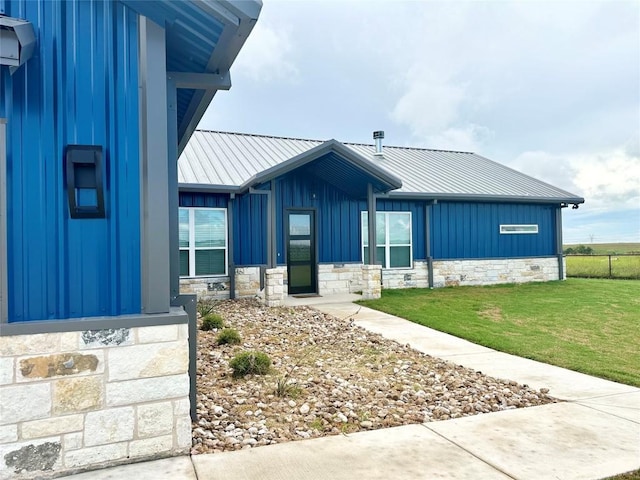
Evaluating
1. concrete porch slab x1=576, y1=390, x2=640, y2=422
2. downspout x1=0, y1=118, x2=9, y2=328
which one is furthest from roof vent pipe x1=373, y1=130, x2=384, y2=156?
downspout x1=0, y1=118, x2=9, y2=328

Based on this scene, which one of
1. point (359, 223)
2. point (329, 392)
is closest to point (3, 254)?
point (329, 392)

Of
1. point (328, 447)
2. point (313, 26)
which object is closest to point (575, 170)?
point (313, 26)

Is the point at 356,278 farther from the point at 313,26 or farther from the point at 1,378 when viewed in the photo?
the point at 1,378

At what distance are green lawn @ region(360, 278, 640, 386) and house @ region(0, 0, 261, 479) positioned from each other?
15.8 ft

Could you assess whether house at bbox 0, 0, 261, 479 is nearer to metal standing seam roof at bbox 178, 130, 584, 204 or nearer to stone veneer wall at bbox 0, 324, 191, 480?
stone veneer wall at bbox 0, 324, 191, 480

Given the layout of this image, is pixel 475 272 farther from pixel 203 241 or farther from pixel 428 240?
pixel 203 241

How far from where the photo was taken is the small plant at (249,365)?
15.1 feet

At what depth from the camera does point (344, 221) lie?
450 inches

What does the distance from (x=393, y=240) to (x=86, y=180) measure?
10097 millimetres

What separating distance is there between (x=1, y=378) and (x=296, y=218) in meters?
8.57

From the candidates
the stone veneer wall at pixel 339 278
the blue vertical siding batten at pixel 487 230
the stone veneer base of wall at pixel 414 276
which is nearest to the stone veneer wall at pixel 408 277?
the stone veneer base of wall at pixel 414 276

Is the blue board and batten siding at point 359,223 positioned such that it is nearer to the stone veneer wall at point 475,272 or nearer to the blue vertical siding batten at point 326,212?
the blue vertical siding batten at point 326,212

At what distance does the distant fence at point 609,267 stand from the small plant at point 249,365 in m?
16.9

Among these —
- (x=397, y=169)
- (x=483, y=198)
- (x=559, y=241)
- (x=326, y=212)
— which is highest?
(x=397, y=169)
